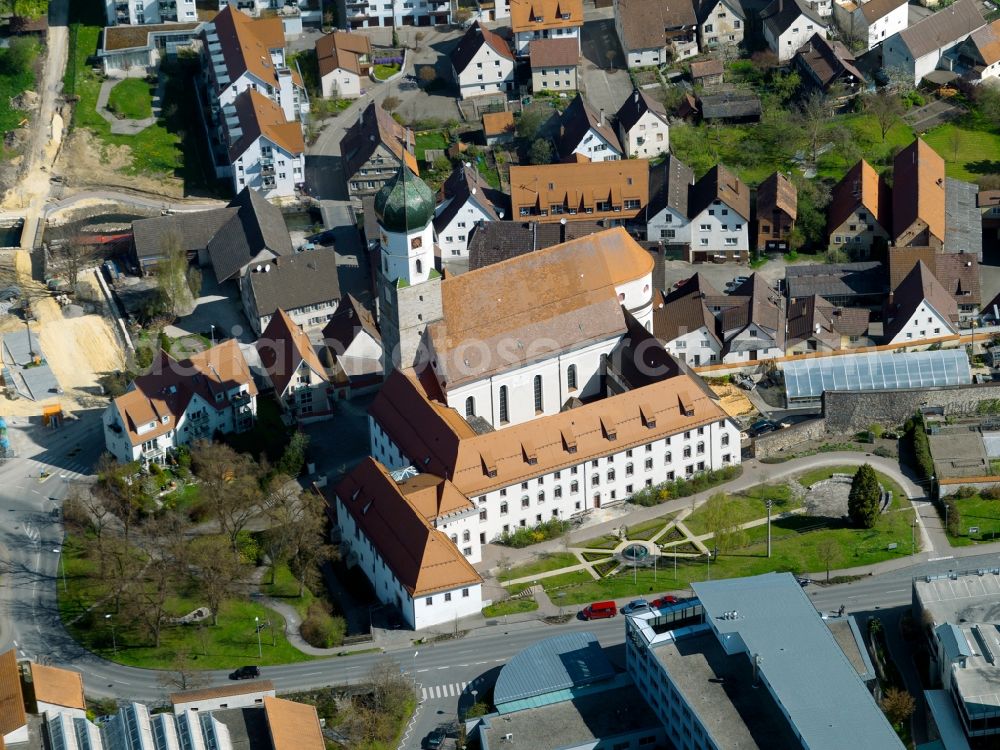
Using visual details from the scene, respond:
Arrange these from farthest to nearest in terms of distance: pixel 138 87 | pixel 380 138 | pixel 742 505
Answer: pixel 138 87, pixel 380 138, pixel 742 505

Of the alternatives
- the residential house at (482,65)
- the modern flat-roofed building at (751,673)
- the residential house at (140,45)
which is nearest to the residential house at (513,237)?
the residential house at (482,65)

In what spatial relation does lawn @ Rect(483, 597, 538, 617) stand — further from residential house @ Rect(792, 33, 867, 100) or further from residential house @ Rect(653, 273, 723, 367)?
residential house @ Rect(792, 33, 867, 100)

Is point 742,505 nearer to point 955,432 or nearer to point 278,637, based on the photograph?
point 955,432

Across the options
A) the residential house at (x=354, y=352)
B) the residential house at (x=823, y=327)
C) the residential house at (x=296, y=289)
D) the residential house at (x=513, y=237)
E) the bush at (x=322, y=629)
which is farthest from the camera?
the residential house at (x=513, y=237)

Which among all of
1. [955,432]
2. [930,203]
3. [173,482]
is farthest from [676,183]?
[173,482]

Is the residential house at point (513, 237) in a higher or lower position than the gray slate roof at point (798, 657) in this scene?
higher

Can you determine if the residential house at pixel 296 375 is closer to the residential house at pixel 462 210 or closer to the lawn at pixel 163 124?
the residential house at pixel 462 210

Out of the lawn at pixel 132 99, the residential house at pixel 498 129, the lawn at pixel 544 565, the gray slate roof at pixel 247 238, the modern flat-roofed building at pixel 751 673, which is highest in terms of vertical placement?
the lawn at pixel 132 99

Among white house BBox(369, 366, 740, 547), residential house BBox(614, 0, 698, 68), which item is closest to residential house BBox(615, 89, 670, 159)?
residential house BBox(614, 0, 698, 68)
